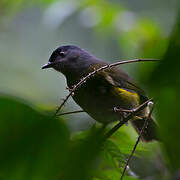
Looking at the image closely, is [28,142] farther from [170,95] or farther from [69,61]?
[69,61]

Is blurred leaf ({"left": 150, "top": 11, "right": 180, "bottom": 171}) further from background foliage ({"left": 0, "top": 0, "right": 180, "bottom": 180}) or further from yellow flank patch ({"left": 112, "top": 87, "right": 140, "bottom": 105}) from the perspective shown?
yellow flank patch ({"left": 112, "top": 87, "right": 140, "bottom": 105})

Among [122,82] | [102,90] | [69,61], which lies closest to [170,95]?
[102,90]

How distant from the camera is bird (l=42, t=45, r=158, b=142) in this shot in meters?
2.94

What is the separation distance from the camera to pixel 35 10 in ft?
27.1

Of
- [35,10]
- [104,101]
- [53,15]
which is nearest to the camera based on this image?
[104,101]

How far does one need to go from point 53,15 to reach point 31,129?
137 inches

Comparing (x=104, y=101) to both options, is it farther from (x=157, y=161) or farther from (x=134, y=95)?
(x=157, y=161)

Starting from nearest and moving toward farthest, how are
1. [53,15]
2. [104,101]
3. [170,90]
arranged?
1. [170,90]
2. [104,101]
3. [53,15]

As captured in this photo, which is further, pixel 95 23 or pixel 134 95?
pixel 95 23

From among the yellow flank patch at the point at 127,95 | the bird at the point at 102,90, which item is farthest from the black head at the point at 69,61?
the yellow flank patch at the point at 127,95

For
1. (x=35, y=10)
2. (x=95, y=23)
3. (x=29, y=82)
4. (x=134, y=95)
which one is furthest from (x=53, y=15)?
(x=35, y=10)

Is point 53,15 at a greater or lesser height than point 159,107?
lesser

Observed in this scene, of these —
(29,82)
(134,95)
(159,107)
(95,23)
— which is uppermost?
(159,107)

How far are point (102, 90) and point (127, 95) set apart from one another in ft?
1.15
